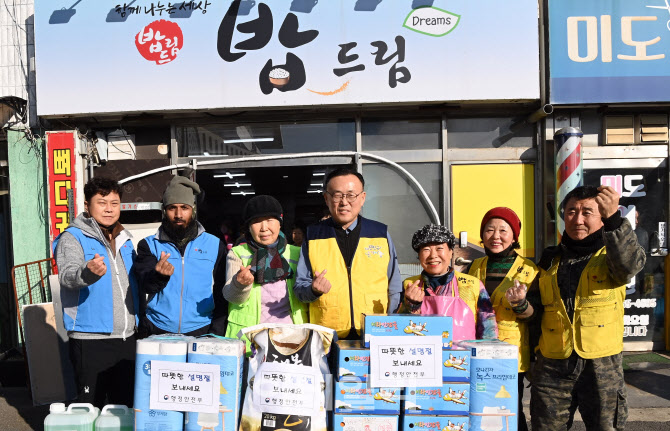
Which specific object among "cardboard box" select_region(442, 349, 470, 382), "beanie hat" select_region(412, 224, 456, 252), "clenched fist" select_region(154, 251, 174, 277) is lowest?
"cardboard box" select_region(442, 349, 470, 382)

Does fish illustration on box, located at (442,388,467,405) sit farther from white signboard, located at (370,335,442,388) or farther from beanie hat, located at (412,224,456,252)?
beanie hat, located at (412,224,456,252)

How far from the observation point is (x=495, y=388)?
84.0 inches

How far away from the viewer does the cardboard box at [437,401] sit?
2109 mm

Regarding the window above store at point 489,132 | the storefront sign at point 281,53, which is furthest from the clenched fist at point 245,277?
the window above store at point 489,132

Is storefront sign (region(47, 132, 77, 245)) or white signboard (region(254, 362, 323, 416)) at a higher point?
storefront sign (region(47, 132, 77, 245))

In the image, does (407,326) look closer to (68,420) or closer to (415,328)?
(415,328)

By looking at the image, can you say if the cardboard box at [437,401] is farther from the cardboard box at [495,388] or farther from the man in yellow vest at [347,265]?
the man in yellow vest at [347,265]

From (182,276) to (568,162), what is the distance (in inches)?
183

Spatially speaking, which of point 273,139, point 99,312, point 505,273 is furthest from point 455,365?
point 273,139

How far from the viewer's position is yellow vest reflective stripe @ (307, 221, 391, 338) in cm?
270

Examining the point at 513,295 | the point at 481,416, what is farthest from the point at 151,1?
the point at 481,416

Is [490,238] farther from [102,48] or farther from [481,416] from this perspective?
[102,48]

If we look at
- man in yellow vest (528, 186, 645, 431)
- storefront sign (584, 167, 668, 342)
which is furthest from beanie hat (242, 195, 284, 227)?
storefront sign (584, 167, 668, 342)

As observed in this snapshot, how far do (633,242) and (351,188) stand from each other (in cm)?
150
